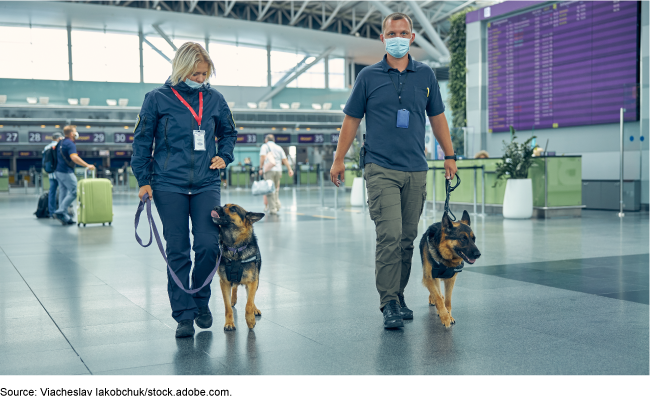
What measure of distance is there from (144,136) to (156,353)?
120cm

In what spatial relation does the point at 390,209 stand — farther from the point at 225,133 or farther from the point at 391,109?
the point at 225,133

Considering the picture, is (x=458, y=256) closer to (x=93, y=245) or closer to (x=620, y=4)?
(x=93, y=245)

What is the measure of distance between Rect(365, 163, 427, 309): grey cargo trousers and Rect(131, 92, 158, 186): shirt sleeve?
1.28 m

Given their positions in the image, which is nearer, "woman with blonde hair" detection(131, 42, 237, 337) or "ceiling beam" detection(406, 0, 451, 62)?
"woman with blonde hair" detection(131, 42, 237, 337)

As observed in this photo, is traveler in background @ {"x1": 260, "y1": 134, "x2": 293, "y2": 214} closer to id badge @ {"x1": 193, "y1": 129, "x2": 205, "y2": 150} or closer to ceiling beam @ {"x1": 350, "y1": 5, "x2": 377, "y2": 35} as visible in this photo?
id badge @ {"x1": 193, "y1": 129, "x2": 205, "y2": 150}

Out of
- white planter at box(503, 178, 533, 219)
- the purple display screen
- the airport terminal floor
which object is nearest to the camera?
the airport terminal floor

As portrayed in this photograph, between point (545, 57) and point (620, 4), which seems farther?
point (545, 57)

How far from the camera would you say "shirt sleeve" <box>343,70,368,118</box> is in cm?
385

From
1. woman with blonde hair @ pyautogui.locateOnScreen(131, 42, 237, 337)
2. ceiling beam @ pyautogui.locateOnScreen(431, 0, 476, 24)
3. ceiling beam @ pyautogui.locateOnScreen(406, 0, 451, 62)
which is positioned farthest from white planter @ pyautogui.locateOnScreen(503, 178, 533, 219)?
ceiling beam @ pyautogui.locateOnScreen(431, 0, 476, 24)

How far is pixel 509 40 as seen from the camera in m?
14.8

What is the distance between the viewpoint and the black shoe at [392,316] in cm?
365

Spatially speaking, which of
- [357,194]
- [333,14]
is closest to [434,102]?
[357,194]
